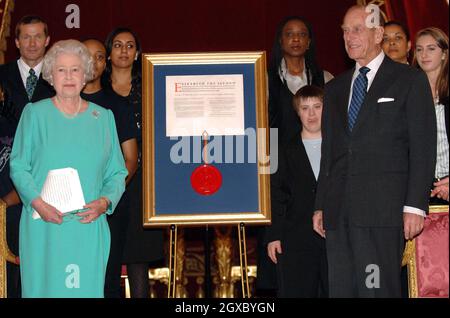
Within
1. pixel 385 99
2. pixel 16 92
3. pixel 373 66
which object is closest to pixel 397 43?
pixel 373 66

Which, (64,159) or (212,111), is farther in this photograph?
(212,111)

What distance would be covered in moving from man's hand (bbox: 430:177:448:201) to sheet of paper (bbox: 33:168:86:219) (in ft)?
6.63

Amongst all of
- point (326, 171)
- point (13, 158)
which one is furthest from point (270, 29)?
point (13, 158)

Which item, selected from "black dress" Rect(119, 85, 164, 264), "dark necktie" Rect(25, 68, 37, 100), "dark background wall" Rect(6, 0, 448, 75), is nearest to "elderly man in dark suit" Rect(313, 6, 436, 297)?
"black dress" Rect(119, 85, 164, 264)

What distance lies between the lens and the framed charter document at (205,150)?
6070 millimetres

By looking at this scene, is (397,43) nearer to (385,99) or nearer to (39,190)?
(385,99)

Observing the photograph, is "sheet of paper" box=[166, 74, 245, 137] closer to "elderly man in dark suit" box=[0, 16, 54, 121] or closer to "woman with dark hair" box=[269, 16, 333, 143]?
"woman with dark hair" box=[269, 16, 333, 143]

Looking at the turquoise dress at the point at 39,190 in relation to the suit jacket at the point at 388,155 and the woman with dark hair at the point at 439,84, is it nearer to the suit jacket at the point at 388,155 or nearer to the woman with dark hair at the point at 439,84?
the suit jacket at the point at 388,155

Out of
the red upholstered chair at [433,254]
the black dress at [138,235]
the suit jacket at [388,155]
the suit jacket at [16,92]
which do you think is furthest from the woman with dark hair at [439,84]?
the suit jacket at [16,92]

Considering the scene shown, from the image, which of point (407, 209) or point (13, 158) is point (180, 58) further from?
point (407, 209)

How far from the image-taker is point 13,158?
5.09m

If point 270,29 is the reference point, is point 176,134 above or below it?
below

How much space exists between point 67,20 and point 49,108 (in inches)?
141

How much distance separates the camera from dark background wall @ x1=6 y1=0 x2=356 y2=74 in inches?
346
